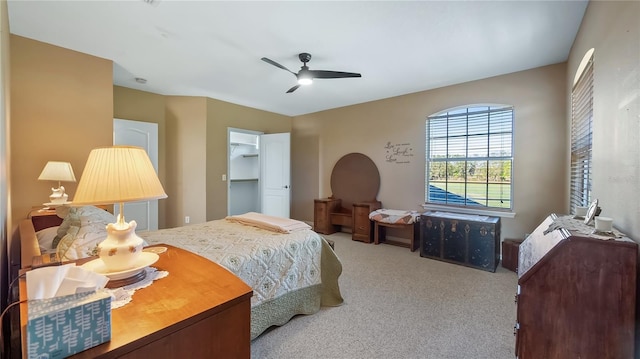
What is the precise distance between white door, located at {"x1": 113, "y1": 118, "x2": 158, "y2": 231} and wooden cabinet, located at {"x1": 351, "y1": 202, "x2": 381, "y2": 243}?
3.39 m

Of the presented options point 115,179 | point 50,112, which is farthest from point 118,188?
point 50,112

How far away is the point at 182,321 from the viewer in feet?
2.98

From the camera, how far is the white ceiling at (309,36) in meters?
2.23

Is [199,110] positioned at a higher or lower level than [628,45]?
higher

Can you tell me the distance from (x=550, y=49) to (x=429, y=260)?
287 cm

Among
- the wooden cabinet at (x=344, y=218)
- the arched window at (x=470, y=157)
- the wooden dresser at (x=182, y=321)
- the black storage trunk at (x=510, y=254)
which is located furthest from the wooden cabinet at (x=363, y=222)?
the wooden dresser at (x=182, y=321)

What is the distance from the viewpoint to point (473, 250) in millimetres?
3451

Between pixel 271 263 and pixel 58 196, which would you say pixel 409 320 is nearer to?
pixel 271 263

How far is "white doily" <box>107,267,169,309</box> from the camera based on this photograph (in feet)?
3.35

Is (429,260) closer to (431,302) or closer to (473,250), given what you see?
(473,250)

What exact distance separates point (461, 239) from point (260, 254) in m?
2.80

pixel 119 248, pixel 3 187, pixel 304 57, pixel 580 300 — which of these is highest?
pixel 304 57

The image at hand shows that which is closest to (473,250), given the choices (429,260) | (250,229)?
(429,260)

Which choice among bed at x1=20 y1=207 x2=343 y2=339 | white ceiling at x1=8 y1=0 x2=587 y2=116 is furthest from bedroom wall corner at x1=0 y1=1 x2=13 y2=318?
white ceiling at x1=8 y1=0 x2=587 y2=116
